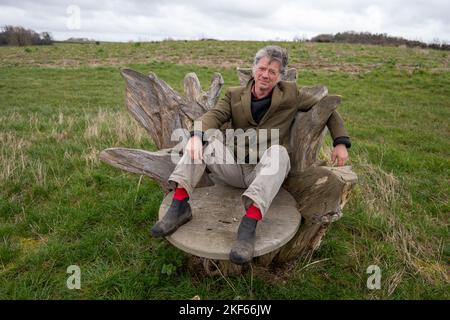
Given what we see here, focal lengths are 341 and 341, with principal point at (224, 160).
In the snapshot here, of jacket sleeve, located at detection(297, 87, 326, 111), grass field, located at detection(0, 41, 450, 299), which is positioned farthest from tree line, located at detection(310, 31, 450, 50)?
jacket sleeve, located at detection(297, 87, 326, 111)

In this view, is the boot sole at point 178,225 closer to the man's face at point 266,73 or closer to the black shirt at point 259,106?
the black shirt at point 259,106

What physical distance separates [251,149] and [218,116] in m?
0.48

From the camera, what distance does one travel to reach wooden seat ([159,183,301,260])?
7.67ft

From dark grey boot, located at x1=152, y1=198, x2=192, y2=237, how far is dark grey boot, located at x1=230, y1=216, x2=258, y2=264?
1.55ft

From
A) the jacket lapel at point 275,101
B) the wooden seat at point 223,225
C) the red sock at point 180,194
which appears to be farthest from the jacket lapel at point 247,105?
the red sock at point 180,194

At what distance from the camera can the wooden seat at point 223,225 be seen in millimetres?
2338

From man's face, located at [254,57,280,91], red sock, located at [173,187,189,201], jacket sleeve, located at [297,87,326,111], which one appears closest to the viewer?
red sock, located at [173,187,189,201]

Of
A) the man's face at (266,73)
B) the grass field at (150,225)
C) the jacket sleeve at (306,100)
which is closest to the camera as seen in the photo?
the grass field at (150,225)

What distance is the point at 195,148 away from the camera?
269 cm

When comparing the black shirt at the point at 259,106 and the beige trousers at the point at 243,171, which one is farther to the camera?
the black shirt at the point at 259,106
